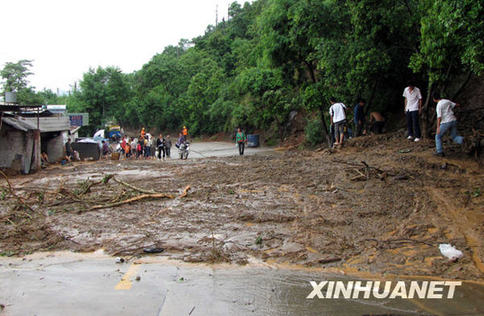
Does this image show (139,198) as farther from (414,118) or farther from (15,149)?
(15,149)

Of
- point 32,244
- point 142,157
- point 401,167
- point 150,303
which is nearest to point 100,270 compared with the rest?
point 150,303

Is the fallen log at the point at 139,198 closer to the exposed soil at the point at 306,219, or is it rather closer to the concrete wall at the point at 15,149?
the exposed soil at the point at 306,219

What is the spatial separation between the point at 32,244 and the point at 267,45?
40.8ft

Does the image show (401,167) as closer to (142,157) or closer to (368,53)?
(368,53)

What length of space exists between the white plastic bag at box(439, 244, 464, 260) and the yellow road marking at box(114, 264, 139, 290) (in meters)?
4.00

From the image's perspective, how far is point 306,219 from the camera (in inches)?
257

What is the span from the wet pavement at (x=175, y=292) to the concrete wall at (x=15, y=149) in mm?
12103

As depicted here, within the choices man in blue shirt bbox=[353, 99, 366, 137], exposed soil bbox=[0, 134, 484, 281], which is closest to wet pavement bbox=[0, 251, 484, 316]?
exposed soil bbox=[0, 134, 484, 281]

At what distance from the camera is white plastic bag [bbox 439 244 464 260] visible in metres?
4.88

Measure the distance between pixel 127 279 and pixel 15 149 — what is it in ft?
46.2

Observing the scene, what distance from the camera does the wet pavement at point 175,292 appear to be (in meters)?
3.83

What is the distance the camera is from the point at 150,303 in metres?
4.03

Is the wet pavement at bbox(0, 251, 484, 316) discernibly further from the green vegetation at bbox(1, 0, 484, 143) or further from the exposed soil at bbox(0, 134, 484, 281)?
the green vegetation at bbox(1, 0, 484, 143)

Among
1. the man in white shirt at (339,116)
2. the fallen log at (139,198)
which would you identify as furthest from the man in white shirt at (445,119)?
the fallen log at (139,198)
